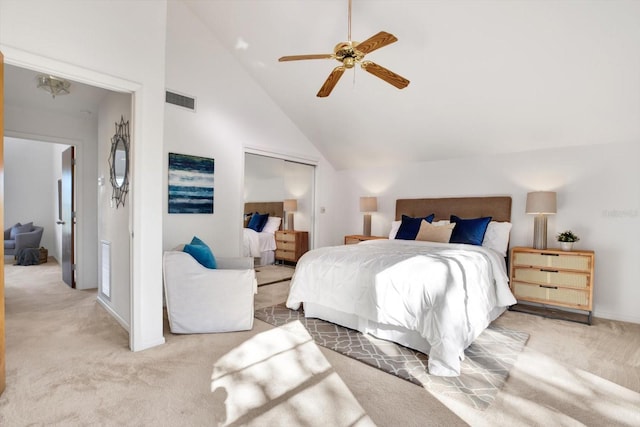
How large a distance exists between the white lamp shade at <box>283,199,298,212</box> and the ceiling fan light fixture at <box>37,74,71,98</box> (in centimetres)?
368

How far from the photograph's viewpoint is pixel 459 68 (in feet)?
11.1

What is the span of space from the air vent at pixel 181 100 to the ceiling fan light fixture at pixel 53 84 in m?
0.93

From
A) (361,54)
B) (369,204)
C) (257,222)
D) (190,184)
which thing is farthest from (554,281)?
(257,222)

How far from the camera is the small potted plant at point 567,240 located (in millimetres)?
3574

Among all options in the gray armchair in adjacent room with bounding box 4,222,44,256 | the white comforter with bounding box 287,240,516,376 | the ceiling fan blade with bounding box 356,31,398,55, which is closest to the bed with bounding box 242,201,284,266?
the white comforter with bounding box 287,240,516,376

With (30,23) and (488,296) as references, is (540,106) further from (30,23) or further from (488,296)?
(30,23)

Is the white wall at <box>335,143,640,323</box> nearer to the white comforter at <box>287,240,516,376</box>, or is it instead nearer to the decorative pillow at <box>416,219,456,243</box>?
the decorative pillow at <box>416,219,456,243</box>

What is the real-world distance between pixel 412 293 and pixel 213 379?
156 cm

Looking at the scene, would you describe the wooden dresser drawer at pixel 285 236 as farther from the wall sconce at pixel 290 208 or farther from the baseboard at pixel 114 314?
the baseboard at pixel 114 314

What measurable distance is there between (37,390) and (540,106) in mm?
4982

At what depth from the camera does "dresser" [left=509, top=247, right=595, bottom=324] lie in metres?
3.36

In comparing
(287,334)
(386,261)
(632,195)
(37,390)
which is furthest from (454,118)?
(37,390)

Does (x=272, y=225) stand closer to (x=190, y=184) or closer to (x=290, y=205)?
(x=290, y=205)

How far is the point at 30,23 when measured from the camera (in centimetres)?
205
